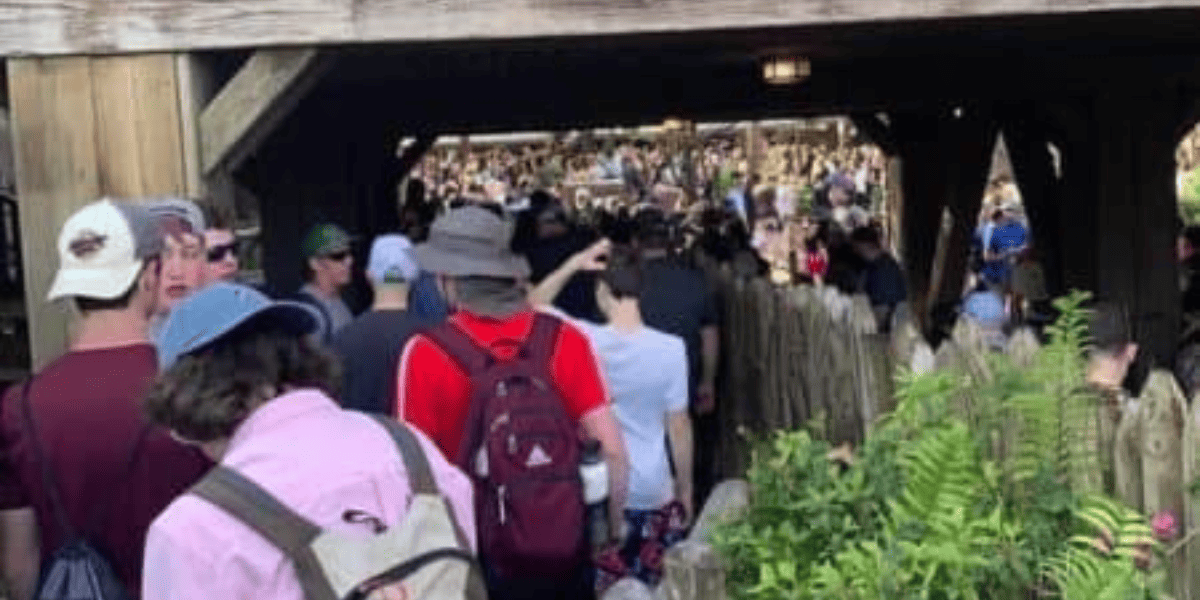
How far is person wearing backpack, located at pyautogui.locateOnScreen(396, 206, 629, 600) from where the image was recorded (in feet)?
13.1

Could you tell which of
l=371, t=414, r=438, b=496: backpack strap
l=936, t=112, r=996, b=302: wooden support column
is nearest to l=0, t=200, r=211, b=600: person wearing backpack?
l=371, t=414, r=438, b=496: backpack strap

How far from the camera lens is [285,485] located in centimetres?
243

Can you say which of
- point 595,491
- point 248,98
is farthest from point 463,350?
point 248,98

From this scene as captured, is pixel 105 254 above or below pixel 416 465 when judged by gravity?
above

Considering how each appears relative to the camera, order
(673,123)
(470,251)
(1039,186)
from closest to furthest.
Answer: (470,251), (1039,186), (673,123)

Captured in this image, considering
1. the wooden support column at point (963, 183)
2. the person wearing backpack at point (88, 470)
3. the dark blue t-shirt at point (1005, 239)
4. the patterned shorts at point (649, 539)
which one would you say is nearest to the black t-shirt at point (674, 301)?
the patterned shorts at point (649, 539)

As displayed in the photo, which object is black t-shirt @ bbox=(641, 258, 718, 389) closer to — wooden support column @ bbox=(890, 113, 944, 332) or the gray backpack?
the gray backpack

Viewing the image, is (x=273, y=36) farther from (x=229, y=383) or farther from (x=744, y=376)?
(x=744, y=376)

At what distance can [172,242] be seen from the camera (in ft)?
13.4

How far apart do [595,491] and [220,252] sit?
1.35 meters

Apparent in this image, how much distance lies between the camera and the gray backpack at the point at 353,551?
239cm

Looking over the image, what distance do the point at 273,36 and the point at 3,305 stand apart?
408 centimetres

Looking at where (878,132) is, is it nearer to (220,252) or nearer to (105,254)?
(220,252)

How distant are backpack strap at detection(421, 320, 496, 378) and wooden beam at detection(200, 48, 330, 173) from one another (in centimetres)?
155
